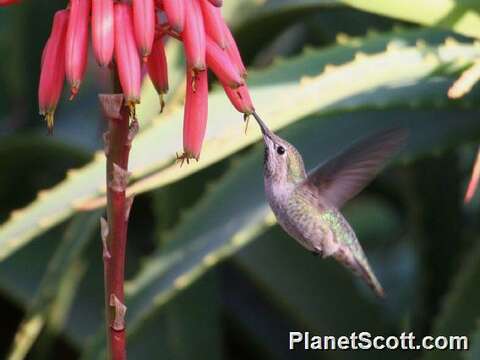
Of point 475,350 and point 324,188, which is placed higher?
point 324,188

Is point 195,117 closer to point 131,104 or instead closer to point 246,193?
point 131,104

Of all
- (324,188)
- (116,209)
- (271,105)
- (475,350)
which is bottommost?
(475,350)

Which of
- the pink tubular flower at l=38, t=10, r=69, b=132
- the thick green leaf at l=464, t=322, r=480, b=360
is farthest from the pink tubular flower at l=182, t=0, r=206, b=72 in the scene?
the thick green leaf at l=464, t=322, r=480, b=360

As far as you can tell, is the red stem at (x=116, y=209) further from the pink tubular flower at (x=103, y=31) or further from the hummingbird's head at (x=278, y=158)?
the hummingbird's head at (x=278, y=158)

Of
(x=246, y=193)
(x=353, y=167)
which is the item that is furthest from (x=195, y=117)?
(x=246, y=193)

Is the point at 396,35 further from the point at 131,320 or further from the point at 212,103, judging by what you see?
the point at 131,320

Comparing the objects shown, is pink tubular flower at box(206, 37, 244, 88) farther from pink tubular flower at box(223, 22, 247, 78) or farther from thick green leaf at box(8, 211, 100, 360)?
thick green leaf at box(8, 211, 100, 360)

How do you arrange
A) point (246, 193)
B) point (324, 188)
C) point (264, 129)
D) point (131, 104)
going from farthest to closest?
point (246, 193) < point (324, 188) < point (264, 129) < point (131, 104)
